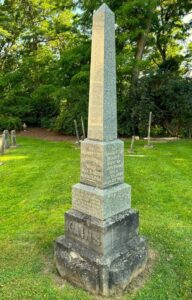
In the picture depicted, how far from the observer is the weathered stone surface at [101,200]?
14.9 ft

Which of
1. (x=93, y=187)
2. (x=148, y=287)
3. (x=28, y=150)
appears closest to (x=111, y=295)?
(x=148, y=287)

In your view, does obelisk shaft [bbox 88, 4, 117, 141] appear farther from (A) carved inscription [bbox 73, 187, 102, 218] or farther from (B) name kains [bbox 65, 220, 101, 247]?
(B) name kains [bbox 65, 220, 101, 247]

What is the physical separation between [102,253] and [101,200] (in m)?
0.72

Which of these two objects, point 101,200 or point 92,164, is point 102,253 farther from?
point 92,164

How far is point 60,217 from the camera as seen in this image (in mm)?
6820

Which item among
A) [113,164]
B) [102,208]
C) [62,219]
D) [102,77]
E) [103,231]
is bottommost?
[62,219]

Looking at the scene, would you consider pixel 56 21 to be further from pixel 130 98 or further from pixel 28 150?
pixel 28 150

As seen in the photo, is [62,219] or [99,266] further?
[62,219]

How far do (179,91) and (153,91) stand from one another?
1427mm

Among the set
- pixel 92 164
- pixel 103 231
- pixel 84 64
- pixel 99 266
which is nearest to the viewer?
pixel 99 266

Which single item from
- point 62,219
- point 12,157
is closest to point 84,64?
point 12,157

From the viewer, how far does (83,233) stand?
15.4ft

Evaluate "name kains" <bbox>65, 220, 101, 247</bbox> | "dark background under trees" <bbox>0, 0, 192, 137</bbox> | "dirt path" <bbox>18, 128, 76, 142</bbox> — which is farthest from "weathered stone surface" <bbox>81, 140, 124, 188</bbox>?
"dirt path" <bbox>18, 128, 76, 142</bbox>

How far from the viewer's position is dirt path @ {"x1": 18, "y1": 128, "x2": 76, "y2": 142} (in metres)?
20.2
